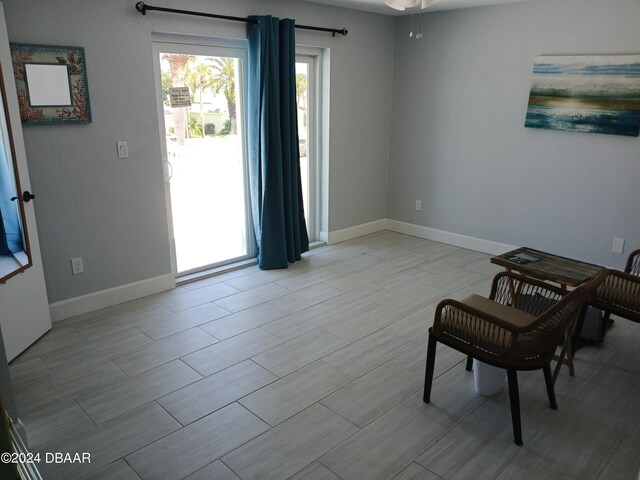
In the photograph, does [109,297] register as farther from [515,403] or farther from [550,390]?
[550,390]

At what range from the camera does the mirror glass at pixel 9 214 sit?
2.84 metres

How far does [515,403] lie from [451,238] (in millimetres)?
3223

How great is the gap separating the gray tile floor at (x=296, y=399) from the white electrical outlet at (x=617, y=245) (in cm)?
101

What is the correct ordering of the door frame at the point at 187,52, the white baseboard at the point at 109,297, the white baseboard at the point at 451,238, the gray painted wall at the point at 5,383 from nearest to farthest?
the gray painted wall at the point at 5,383 < the white baseboard at the point at 109,297 < the door frame at the point at 187,52 < the white baseboard at the point at 451,238

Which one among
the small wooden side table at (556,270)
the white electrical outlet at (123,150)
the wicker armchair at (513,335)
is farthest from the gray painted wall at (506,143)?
the white electrical outlet at (123,150)

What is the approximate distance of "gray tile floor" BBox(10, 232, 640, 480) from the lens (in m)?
2.16

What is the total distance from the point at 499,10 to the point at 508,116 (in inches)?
38.4

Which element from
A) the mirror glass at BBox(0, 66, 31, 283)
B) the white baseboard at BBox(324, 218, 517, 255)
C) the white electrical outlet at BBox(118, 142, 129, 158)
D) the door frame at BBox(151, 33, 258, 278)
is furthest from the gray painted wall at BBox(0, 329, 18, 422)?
the white baseboard at BBox(324, 218, 517, 255)

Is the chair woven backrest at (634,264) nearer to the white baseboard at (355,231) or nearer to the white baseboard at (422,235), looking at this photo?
the white baseboard at (422,235)

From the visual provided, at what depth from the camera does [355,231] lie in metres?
5.57

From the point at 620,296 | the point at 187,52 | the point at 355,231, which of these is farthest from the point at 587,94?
the point at 187,52

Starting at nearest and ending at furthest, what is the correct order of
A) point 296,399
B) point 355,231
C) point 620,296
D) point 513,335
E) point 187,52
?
point 513,335
point 296,399
point 620,296
point 187,52
point 355,231

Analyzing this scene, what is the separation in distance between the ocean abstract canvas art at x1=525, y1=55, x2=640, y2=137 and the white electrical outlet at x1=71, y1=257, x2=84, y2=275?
4.02m

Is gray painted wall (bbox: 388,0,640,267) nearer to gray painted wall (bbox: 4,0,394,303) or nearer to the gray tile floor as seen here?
the gray tile floor
